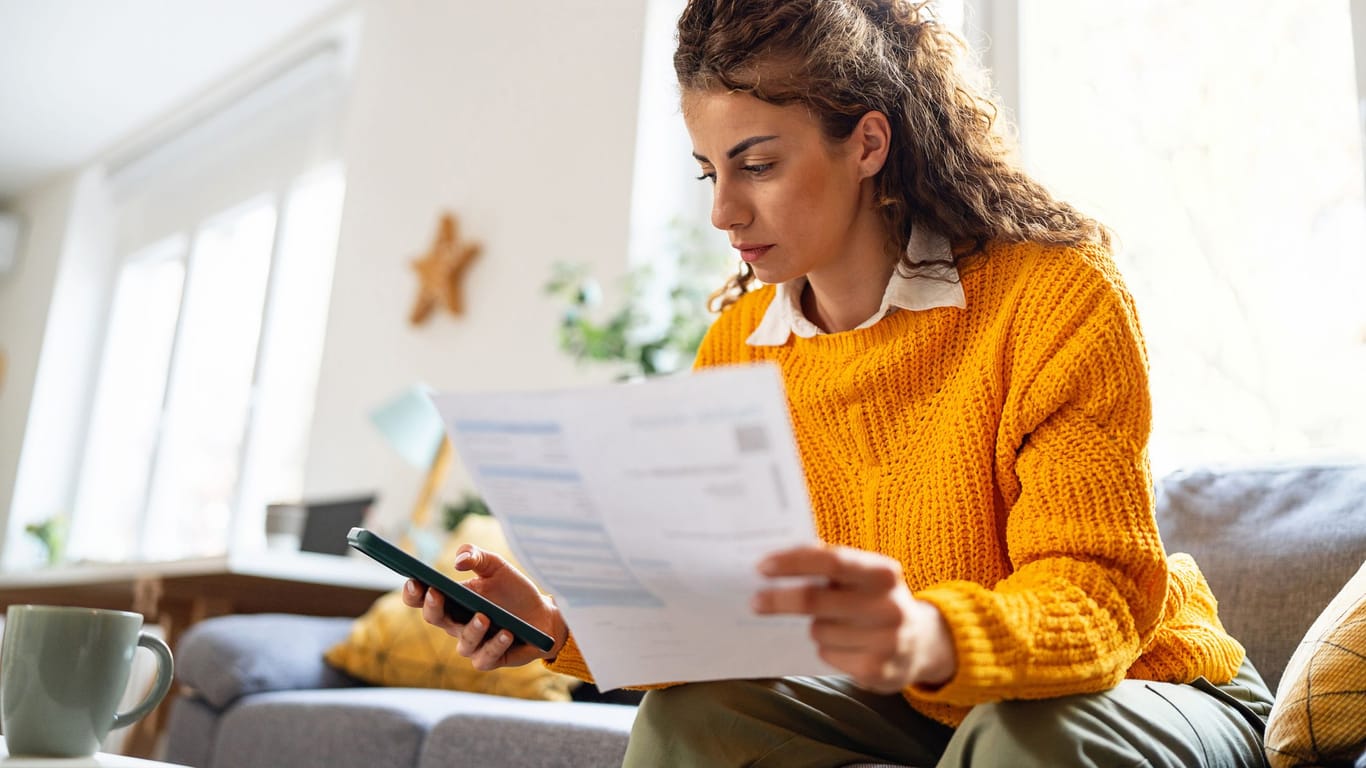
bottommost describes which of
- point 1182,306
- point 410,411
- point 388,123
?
point 410,411

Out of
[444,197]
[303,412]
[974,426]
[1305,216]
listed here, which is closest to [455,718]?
[974,426]

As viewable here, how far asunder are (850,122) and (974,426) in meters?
0.33

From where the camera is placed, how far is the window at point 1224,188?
7.25 ft

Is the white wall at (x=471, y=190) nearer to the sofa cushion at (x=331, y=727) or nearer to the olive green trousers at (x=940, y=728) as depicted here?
the sofa cushion at (x=331, y=727)

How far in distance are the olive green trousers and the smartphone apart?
0.12 meters

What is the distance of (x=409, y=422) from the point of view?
307 cm

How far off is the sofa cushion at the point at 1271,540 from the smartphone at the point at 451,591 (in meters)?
0.86

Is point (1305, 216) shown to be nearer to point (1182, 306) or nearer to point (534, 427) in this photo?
point (1182, 306)

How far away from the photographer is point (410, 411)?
3064 mm

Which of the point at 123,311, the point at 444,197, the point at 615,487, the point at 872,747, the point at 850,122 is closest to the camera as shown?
the point at 615,487

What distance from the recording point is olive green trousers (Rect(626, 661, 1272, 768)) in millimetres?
819

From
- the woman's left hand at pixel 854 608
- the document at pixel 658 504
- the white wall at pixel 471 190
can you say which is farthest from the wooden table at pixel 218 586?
the woman's left hand at pixel 854 608

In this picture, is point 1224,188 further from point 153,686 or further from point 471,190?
point 471,190

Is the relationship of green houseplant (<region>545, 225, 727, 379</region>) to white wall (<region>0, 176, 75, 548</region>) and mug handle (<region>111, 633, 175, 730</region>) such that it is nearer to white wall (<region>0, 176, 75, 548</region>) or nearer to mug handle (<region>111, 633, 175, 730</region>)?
mug handle (<region>111, 633, 175, 730</region>)
